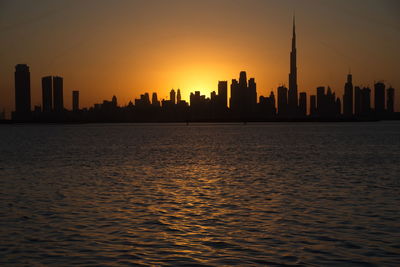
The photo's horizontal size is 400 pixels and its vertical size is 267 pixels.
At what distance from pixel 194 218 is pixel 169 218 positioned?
1230 mm

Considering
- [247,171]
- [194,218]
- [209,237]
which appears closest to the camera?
[209,237]

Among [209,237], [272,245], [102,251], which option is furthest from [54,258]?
[272,245]

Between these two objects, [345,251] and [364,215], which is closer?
[345,251]

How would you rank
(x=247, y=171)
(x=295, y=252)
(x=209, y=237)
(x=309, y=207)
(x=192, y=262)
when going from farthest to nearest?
(x=247, y=171) → (x=309, y=207) → (x=209, y=237) → (x=295, y=252) → (x=192, y=262)

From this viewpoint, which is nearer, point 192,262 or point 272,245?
point 192,262

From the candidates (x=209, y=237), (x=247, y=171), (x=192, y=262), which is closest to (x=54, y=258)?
(x=192, y=262)

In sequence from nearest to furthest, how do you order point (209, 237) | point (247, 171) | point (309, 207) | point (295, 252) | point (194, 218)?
1. point (295, 252)
2. point (209, 237)
3. point (194, 218)
4. point (309, 207)
5. point (247, 171)

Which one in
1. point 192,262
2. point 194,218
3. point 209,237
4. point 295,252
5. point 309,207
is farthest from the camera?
point 309,207

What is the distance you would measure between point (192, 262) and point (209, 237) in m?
3.68

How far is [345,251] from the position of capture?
18000mm

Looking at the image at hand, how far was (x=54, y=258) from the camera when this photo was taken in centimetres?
1734

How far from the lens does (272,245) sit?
1895 centimetres

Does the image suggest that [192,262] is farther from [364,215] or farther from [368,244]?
[364,215]

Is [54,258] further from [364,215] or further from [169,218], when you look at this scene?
[364,215]
